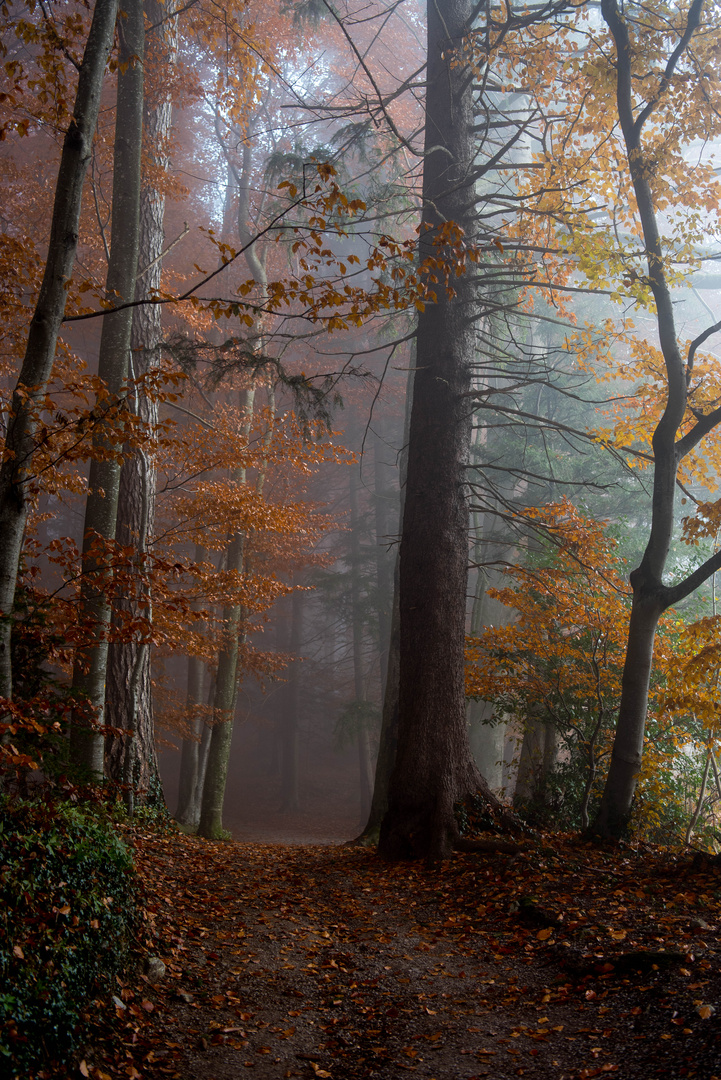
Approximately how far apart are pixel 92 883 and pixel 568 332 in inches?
672

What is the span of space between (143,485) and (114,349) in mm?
1994

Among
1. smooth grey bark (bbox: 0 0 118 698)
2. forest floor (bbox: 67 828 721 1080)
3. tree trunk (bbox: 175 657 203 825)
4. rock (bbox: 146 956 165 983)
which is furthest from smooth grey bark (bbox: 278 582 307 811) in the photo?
rock (bbox: 146 956 165 983)

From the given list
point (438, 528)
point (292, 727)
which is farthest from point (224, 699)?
point (292, 727)

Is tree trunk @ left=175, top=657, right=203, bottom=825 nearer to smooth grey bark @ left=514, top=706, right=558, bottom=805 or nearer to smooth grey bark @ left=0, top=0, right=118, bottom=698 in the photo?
smooth grey bark @ left=514, top=706, right=558, bottom=805

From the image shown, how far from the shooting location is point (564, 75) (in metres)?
7.43

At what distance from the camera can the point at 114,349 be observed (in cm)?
625

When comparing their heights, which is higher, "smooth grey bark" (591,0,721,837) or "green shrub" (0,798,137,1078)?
"smooth grey bark" (591,0,721,837)

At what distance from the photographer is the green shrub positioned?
8.30ft

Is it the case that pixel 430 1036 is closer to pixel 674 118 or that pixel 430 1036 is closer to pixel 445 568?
pixel 445 568

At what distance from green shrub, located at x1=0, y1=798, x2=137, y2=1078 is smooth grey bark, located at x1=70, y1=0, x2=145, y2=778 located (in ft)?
6.84

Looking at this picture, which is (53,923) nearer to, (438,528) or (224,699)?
(438,528)

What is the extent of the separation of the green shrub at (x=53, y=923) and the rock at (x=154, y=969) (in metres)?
0.16

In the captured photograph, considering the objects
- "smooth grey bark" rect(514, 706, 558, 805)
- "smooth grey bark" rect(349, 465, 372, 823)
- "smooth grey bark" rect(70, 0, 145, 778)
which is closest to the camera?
"smooth grey bark" rect(70, 0, 145, 778)

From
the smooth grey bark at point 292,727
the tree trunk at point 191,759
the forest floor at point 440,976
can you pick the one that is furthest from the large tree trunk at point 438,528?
the smooth grey bark at point 292,727
